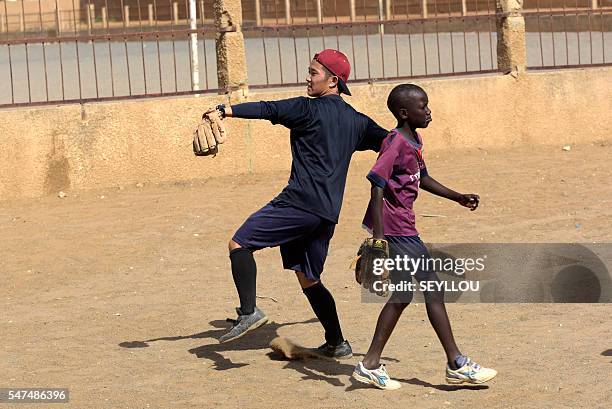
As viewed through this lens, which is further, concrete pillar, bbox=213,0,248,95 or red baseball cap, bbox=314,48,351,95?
concrete pillar, bbox=213,0,248,95

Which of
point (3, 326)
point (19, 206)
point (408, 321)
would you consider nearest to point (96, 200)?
point (19, 206)

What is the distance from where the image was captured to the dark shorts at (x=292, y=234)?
577 centimetres

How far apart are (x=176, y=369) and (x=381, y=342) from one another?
124cm

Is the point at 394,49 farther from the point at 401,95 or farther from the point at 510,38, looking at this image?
the point at 401,95

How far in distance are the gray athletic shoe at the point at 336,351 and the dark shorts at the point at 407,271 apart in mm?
759

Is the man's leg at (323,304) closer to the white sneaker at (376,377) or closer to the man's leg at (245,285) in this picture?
the man's leg at (245,285)

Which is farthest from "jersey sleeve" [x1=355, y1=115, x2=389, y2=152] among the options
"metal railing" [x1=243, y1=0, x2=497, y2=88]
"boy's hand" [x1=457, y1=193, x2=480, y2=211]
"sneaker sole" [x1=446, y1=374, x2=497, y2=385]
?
"metal railing" [x1=243, y1=0, x2=497, y2=88]

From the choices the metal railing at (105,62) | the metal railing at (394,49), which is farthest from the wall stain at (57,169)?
the metal railing at (394,49)

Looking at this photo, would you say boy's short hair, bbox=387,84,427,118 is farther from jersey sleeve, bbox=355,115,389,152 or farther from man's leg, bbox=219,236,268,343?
man's leg, bbox=219,236,268,343

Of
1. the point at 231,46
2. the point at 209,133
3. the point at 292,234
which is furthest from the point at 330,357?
the point at 231,46

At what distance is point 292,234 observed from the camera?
229 inches

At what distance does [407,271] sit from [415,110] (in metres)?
0.78

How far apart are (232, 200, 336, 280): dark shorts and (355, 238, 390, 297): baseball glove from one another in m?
0.43

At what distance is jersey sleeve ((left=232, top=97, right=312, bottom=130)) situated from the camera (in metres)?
5.56
